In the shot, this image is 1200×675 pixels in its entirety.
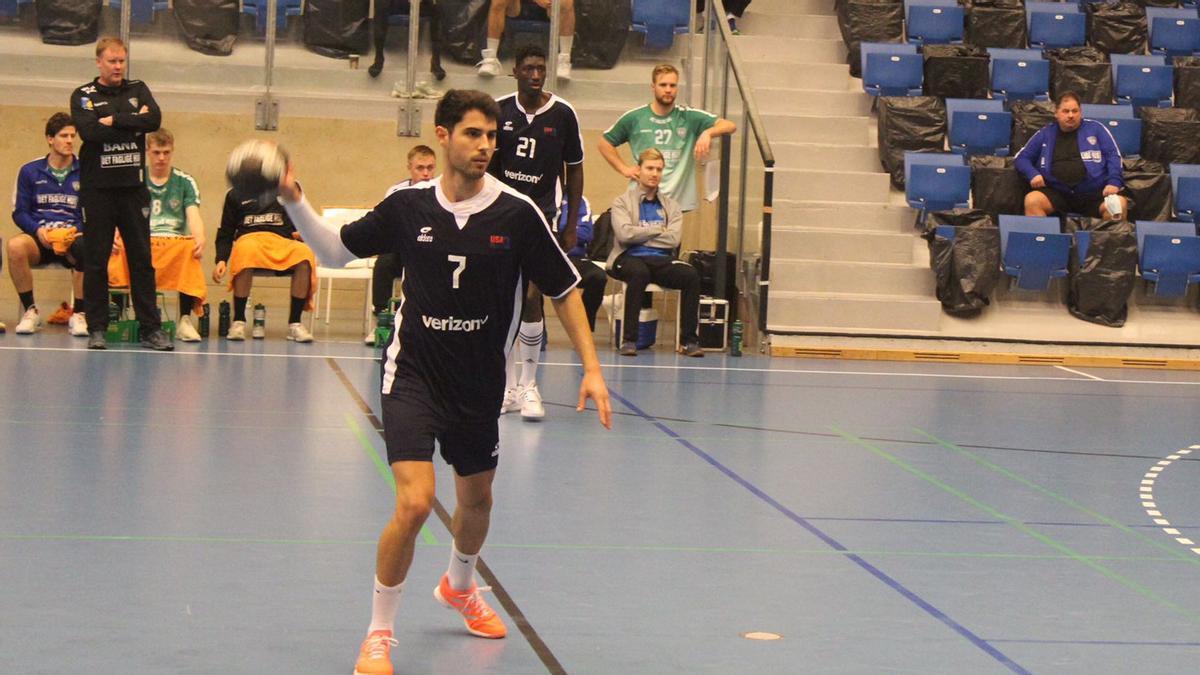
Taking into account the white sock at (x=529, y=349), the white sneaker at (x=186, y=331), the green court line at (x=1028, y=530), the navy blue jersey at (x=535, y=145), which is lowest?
the green court line at (x=1028, y=530)

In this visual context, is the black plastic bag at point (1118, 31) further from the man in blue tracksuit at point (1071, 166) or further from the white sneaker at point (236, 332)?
the white sneaker at point (236, 332)

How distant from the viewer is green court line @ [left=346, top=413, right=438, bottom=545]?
6020mm

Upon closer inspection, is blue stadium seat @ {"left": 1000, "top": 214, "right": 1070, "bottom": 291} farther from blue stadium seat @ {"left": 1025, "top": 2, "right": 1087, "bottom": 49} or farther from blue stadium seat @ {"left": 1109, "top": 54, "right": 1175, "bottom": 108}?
blue stadium seat @ {"left": 1025, "top": 2, "right": 1087, "bottom": 49}

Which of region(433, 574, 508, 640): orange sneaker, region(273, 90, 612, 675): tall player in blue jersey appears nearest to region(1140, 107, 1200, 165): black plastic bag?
region(273, 90, 612, 675): tall player in blue jersey

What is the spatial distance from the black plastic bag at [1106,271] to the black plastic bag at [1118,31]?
3661 millimetres

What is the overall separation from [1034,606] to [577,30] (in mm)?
10466

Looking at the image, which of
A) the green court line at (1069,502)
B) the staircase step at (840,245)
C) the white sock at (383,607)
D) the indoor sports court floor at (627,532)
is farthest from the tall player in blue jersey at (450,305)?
the staircase step at (840,245)

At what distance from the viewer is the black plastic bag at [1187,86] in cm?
1645

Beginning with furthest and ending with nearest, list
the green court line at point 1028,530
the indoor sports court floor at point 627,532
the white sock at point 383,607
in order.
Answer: the green court line at point 1028,530
the indoor sports court floor at point 627,532
the white sock at point 383,607

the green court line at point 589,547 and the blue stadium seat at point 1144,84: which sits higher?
the blue stadium seat at point 1144,84

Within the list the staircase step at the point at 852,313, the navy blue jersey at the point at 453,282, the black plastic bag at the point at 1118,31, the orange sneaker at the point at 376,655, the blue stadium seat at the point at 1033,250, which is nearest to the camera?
the orange sneaker at the point at 376,655

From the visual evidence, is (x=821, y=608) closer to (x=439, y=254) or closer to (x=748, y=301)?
(x=439, y=254)

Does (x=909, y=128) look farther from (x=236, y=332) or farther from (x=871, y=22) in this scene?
(x=236, y=332)

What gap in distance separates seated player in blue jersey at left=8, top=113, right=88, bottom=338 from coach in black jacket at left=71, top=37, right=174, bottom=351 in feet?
2.72
